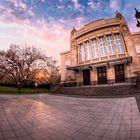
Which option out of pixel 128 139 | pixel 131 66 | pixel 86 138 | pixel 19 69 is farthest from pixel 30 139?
pixel 19 69

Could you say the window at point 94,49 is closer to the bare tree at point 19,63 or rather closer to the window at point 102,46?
the window at point 102,46

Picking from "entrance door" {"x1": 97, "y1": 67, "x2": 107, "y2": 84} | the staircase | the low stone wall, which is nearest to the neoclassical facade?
"entrance door" {"x1": 97, "y1": 67, "x2": 107, "y2": 84}

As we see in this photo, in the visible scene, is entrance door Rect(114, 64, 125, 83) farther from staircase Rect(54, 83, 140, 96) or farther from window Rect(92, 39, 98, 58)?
staircase Rect(54, 83, 140, 96)

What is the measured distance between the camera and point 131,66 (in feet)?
77.6

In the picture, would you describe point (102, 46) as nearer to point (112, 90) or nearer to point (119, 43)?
point (119, 43)

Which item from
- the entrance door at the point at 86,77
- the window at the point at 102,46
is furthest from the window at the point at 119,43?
the entrance door at the point at 86,77

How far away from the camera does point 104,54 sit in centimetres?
2731

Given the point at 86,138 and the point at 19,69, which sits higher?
the point at 19,69

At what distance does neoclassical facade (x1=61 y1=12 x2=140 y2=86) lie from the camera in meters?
24.0

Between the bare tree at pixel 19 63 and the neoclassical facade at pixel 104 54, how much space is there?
782 centimetres

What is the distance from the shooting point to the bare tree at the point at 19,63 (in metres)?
26.8

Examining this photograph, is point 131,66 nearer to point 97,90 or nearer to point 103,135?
point 97,90

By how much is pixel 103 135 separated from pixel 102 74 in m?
23.2

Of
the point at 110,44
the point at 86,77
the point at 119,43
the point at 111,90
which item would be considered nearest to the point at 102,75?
the point at 86,77
